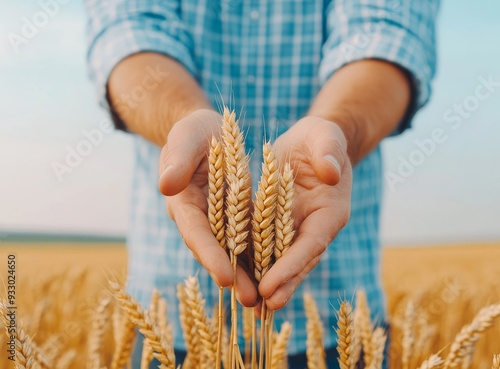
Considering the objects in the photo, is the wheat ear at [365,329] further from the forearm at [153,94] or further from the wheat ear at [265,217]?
the forearm at [153,94]

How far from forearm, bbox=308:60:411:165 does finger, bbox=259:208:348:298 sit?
1.77 ft

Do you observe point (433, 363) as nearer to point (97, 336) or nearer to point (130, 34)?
point (97, 336)

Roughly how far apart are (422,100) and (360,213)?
50 cm

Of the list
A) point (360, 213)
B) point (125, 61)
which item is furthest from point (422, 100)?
point (125, 61)

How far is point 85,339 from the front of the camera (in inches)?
127

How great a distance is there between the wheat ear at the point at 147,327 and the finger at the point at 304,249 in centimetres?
23

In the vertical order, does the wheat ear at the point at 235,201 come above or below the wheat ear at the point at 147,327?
above

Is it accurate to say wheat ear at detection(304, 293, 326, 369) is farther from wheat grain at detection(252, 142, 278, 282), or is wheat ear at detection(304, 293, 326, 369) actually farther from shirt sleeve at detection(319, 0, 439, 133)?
shirt sleeve at detection(319, 0, 439, 133)

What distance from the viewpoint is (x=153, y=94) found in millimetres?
1849

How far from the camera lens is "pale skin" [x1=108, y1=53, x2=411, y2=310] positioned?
1058 mm

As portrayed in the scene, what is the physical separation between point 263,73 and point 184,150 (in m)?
1.20

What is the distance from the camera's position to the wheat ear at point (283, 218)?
3.56 feet

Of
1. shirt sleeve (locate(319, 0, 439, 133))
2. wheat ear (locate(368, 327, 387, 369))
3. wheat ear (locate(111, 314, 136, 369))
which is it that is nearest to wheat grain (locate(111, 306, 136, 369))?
wheat ear (locate(111, 314, 136, 369))

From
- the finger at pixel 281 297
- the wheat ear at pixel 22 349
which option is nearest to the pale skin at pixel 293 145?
the finger at pixel 281 297
